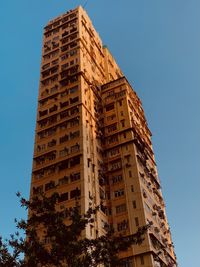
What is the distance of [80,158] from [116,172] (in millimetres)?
6387

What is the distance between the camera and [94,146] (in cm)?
5022

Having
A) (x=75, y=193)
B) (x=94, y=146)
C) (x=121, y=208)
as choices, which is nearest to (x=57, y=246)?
(x=75, y=193)

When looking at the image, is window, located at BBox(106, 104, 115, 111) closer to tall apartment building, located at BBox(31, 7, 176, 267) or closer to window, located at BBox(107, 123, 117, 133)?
tall apartment building, located at BBox(31, 7, 176, 267)

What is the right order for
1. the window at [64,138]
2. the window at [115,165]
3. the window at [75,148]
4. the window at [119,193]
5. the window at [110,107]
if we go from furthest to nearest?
the window at [110,107]
the window at [115,165]
the window at [64,138]
the window at [75,148]
the window at [119,193]

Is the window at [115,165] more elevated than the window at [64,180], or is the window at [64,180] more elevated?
the window at [115,165]

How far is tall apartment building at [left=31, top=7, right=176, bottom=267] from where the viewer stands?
43.7m

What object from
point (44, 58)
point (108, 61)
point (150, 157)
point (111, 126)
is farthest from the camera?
point (108, 61)

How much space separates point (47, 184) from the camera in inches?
1831

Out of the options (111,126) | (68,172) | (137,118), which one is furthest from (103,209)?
(137,118)

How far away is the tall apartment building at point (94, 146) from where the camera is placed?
43688 millimetres

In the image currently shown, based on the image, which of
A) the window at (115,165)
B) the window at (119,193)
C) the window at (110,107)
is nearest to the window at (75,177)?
the window at (119,193)

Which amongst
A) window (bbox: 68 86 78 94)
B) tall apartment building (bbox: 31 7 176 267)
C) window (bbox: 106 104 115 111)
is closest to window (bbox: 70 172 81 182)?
tall apartment building (bbox: 31 7 176 267)

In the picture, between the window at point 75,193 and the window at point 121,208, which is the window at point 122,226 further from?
the window at point 75,193

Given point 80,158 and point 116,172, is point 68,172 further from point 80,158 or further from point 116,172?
point 116,172
